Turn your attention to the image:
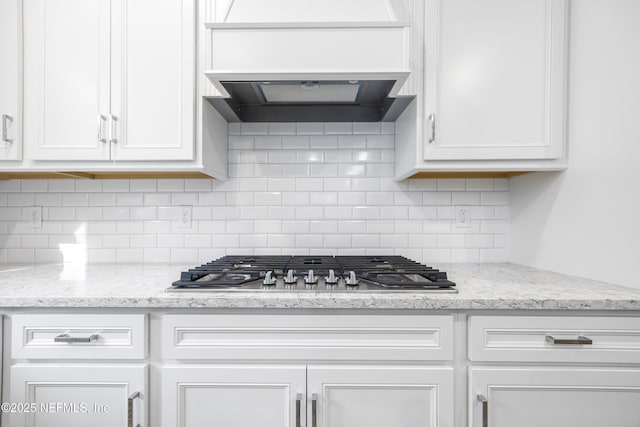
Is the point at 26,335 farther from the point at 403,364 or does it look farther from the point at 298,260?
the point at 403,364

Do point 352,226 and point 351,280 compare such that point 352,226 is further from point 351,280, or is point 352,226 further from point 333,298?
point 333,298

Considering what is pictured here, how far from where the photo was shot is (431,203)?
1.90 metres

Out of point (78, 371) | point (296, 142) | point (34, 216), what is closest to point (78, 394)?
point (78, 371)

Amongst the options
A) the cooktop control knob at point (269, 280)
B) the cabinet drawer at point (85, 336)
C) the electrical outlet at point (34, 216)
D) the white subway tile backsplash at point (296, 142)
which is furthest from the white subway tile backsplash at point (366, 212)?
the electrical outlet at point (34, 216)

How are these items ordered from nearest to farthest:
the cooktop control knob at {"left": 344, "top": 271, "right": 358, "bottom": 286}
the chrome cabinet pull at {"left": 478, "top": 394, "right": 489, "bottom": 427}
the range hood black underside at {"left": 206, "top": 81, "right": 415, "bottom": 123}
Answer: the chrome cabinet pull at {"left": 478, "top": 394, "right": 489, "bottom": 427}, the cooktop control knob at {"left": 344, "top": 271, "right": 358, "bottom": 286}, the range hood black underside at {"left": 206, "top": 81, "right": 415, "bottom": 123}

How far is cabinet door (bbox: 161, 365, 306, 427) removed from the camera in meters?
1.14

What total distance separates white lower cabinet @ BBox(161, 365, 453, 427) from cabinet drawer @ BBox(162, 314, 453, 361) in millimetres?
43

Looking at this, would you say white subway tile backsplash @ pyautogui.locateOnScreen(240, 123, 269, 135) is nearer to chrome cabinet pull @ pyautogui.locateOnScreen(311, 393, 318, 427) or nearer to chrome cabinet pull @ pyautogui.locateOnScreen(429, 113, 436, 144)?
chrome cabinet pull @ pyautogui.locateOnScreen(429, 113, 436, 144)

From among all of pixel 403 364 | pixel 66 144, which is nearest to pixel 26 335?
pixel 66 144

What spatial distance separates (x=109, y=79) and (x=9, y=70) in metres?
0.42

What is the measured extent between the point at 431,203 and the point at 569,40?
910 mm

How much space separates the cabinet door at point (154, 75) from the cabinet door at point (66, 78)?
0.21 feet

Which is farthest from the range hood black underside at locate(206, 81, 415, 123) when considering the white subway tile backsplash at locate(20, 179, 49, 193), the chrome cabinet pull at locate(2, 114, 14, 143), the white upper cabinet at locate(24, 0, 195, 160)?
the white subway tile backsplash at locate(20, 179, 49, 193)

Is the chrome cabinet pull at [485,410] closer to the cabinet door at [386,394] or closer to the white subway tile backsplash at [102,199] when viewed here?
the cabinet door at [386,394]
